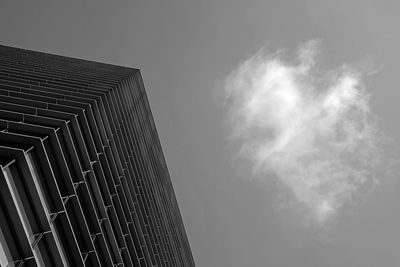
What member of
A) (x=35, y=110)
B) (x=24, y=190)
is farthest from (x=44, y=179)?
(x=35, y=110)

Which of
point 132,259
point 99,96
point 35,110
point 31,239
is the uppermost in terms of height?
point 99,96

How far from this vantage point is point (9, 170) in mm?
18609

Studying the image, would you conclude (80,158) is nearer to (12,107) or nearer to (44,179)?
(12,107)

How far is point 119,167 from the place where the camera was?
3791 centimetres

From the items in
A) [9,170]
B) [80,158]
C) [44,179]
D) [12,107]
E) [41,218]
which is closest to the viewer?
[9,170]

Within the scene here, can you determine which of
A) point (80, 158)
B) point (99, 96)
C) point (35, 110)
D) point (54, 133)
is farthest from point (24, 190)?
point (99, 96)

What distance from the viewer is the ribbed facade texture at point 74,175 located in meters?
19.1

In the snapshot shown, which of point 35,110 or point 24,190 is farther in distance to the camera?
point 35,110

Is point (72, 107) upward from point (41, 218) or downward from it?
upward

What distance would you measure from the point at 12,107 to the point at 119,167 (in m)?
13.8

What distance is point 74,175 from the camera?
87.2 ft

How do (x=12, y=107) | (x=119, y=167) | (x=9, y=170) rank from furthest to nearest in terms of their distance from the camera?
(x=119, y=167) < (x=12, y=107) < (x=9, y=170)

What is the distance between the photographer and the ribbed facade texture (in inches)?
752

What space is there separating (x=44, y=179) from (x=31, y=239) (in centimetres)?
325
